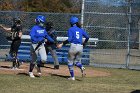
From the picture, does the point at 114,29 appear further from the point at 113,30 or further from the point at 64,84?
the point at 64,84

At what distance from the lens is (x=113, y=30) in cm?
1877

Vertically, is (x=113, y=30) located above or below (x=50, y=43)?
above

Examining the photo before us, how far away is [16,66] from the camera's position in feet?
50.5

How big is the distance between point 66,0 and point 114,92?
31.5 m

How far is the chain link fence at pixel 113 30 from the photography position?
60.6 feet

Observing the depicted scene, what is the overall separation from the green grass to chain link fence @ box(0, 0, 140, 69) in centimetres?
448

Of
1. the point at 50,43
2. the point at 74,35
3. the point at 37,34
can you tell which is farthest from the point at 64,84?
the point at 50,43

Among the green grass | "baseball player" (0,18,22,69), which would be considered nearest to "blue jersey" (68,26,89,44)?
the green grass

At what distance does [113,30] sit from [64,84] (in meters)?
7.12

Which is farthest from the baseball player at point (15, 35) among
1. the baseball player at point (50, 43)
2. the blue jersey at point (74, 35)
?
the blue jersey at point (74, 35)

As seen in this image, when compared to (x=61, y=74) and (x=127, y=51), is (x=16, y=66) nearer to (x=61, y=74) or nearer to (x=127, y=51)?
(x=61, y=74)

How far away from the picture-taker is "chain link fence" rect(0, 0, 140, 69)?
18469 millimetres

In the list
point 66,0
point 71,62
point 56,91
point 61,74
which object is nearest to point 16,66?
point 61,74

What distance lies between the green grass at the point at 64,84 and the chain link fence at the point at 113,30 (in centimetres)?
448
